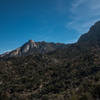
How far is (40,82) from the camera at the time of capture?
3841cm

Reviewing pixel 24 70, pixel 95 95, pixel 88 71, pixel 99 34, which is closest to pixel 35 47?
pixel 99 34

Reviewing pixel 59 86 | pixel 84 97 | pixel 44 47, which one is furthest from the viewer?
pixel 44 47

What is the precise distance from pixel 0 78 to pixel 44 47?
149 meters

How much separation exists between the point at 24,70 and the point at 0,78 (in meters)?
11.7

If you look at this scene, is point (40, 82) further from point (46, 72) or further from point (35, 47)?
point (35, 47)

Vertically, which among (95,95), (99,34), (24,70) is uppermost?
(99,34)

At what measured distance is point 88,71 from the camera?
134ft

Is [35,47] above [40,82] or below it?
above

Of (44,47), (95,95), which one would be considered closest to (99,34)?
(44,47)

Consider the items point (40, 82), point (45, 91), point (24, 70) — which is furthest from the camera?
point (24, 70)

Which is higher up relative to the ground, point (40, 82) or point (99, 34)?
point (99, 34)

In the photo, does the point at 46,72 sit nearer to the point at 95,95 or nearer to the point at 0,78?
the point at 0,78

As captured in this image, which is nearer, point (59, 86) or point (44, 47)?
point (59, 86)

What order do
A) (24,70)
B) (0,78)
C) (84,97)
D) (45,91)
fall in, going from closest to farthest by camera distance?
(84,97) → (45,91) → (0,78) → (24,70)
